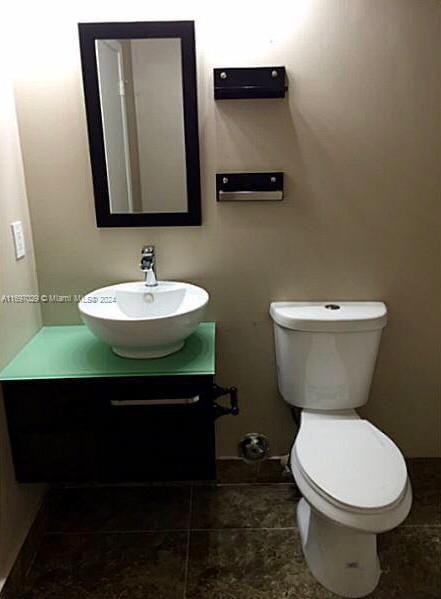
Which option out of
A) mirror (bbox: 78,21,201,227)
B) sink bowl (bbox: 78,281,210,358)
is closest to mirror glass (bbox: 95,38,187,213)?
mirror (bbox: 78,21,201,227)

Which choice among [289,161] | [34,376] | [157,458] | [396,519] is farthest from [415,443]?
[34,376]

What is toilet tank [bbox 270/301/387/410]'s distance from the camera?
6.11ft

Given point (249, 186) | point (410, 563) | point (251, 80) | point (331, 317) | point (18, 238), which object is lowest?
point (410, 563)

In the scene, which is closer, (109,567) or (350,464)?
(350,464)

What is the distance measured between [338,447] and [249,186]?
0.96m

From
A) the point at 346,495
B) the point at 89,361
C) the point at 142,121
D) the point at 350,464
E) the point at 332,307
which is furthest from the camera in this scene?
the point at 332,307

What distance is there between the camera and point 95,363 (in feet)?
5.63

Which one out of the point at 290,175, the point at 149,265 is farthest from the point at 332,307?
the point at 149,265

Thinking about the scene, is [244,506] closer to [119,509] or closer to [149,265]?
[119,509]

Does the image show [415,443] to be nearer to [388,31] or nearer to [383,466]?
[383,466]

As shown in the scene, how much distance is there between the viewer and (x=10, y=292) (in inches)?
69.1

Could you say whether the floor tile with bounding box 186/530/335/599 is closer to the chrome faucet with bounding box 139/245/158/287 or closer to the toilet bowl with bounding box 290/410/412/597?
the toilet bowl with bounding box 290/410/412/597

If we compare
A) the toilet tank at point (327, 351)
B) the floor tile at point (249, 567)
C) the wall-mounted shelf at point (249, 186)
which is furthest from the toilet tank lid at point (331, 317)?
the floor tile at point (249, 567)

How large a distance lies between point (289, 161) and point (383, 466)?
108 centimetres
